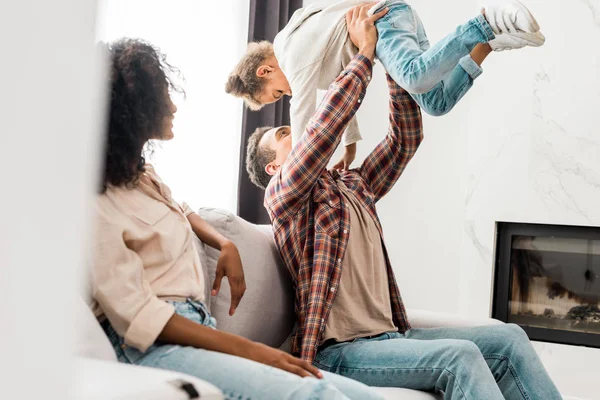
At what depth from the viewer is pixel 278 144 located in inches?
84.6

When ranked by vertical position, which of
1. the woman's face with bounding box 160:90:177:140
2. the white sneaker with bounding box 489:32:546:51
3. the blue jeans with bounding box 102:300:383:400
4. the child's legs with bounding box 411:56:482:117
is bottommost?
the blue jeans with bounding box 102:300:383:400

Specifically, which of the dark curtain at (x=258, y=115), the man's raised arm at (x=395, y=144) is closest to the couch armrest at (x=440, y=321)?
the man's raised arm at (x=395, y=144)

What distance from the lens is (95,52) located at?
255mm

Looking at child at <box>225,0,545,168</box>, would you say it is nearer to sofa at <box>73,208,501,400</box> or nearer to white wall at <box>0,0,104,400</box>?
sofa at <box>73,208,501,400</box>

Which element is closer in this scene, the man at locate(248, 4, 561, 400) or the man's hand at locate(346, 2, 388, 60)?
the man at locate(248, 4, 561, 400)

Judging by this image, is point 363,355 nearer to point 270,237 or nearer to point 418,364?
point 418,364

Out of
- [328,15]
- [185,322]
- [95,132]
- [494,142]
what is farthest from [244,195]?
[95,132]

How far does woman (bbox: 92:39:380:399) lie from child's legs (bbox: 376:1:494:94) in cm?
68

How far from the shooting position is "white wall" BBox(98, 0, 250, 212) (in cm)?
282

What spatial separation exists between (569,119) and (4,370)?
310cm

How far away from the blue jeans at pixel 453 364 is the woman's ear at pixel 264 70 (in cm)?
88

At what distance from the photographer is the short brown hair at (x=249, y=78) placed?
6.82ft

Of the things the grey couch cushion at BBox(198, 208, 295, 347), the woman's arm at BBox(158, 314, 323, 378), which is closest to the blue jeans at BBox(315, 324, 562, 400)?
the grey couch cushion at BBox(198, 208, 295, 347)

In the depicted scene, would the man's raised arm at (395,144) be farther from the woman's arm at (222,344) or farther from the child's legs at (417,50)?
the woman's arm at (222,344)
